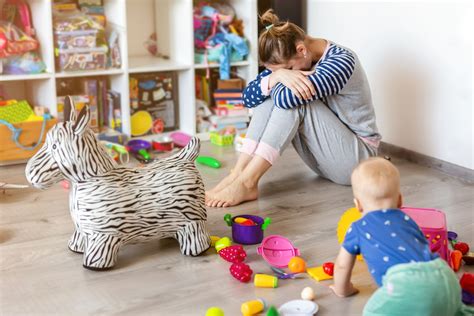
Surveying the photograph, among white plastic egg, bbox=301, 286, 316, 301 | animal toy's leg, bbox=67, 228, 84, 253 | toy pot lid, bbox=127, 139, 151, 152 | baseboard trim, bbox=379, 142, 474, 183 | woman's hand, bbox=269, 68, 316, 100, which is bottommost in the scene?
white plastic egg, bbox=301, 286, 316, 301

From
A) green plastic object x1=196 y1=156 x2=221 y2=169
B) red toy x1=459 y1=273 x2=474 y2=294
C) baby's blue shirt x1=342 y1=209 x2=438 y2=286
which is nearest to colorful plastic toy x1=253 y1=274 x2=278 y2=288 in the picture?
baby's blue shirt x1=342 y1=209 x2=438 y2=286

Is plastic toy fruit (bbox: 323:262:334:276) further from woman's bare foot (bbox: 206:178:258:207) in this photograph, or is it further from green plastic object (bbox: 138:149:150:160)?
green plastic object (bbox: 138:149:150:160)

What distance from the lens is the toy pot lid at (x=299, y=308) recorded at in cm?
151

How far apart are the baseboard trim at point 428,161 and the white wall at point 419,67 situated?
0.8 inches

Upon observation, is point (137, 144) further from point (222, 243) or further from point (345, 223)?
point (345, 223)

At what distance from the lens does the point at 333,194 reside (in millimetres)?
2344

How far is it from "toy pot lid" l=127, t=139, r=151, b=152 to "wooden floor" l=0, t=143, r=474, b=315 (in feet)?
1.66

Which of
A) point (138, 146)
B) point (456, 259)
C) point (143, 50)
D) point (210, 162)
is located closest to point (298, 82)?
point (210, 162)

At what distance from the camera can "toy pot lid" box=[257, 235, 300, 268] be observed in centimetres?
182

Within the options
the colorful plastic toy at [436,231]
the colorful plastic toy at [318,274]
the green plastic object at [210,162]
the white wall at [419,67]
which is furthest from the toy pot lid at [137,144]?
the colorful plastic toy at [436,231]

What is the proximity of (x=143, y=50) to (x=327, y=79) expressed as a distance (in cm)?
141

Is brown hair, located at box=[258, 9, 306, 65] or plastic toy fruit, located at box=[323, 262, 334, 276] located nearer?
plastic toy fruit, located at box=[323, 262, 334, 276]

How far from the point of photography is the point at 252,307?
1509 millimetres

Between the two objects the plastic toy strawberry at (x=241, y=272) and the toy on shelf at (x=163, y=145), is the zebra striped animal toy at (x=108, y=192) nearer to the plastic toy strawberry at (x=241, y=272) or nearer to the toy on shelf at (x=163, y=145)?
the plastic toy strawberry at (x=241, y=272)
